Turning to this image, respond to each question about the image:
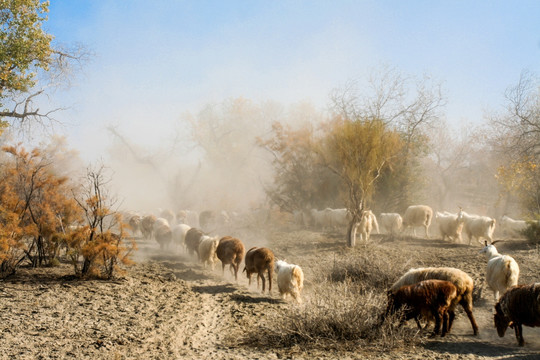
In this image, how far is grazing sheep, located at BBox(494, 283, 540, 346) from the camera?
5.52 meters

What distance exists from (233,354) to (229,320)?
1.64m

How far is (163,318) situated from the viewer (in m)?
7.13

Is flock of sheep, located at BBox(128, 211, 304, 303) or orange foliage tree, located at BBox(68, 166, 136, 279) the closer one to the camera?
flock of sheep, located at BBox(128, 211, 304, 303)

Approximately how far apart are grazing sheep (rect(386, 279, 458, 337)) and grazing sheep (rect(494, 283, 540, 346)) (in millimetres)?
724

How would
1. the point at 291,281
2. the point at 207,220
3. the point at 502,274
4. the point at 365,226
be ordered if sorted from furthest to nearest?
the point at 207,220 < the point at 365,226 < the point at 291,281 < the point at 502,274

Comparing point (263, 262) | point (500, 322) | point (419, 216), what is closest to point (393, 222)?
point (419, 216)

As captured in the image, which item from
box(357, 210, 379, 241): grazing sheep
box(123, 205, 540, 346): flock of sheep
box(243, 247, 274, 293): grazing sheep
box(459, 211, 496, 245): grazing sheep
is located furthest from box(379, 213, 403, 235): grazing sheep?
box(243, 247, 274, 293): grazing sheep

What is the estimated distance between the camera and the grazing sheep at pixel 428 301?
5852 millimetres

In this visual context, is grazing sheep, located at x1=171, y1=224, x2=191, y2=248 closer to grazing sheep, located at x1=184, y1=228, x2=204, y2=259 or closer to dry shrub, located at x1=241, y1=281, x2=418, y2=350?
grazing sheep, located at x1=184, y1=228, x2=204, y2=259

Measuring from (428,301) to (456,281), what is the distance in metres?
0.83

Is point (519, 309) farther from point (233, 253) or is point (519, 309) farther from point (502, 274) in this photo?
point (233, 253)

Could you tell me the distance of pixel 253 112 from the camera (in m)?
48.4

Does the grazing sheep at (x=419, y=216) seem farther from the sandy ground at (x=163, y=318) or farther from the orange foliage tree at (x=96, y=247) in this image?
the orange foliage tree at (x=96, y=247)

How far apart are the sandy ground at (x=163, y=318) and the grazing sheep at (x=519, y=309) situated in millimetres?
272
